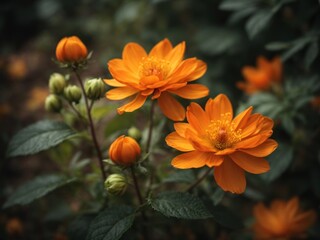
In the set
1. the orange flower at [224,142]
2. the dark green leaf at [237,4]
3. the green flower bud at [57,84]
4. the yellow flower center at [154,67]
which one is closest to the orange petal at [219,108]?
the orange flower at [224,142]

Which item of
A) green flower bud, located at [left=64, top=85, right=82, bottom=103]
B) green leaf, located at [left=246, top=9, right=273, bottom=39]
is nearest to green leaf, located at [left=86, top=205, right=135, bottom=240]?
green flower bud, located at [left=64, top=85, right=82, bottom=103]

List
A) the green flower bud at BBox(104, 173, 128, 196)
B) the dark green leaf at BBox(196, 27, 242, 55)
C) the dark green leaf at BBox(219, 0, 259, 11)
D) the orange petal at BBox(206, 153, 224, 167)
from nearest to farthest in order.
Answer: the orange petal at BBox(206, 153, 224, 167) → the green flower bud at BBox(104, 173, 128, 196) → the dark green leaf at BBox(219, 0, 259, 11) → the dark green leaf at BBox(196, 27, 242, 55)

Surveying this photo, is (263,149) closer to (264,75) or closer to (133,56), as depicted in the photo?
(133,56)

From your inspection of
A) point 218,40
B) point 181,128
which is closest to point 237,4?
point 218,40

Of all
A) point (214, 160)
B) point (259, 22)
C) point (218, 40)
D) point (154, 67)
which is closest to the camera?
point (214, 160)

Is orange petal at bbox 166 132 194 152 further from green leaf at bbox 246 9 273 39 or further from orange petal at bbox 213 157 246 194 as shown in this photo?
green leaf at bbox 246 9 273 39

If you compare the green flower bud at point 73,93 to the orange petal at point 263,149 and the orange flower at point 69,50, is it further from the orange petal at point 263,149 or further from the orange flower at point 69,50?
the orange petal at point 263,149
